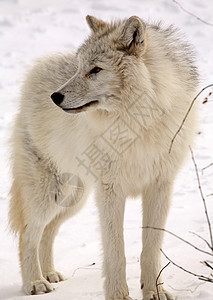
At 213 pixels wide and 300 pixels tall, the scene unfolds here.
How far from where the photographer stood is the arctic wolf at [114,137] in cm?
357

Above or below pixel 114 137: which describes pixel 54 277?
below

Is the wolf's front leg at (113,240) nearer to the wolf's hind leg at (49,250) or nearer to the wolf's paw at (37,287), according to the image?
the wolf's paw at (37,287)

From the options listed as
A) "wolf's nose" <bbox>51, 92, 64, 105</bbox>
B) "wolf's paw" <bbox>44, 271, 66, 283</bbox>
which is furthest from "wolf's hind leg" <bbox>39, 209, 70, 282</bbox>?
"wolf's nose" <bbox>51, 92, 64, 105</bbox>

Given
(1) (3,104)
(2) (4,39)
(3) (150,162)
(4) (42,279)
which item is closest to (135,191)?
(3) (150,162)

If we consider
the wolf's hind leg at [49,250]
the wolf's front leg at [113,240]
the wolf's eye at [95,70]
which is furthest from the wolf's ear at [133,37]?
the wolf's hind leg at [49,250]

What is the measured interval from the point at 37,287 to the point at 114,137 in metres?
1.66

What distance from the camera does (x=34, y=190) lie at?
4.58 metres

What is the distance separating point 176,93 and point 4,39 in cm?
927

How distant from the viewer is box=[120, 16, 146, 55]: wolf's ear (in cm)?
350

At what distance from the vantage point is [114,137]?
3715mm

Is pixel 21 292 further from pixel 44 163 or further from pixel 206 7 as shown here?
pixel 206 7

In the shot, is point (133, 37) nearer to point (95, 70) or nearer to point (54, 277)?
point (95, 70)

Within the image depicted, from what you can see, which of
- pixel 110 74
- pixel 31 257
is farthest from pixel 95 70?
pixel 31 257

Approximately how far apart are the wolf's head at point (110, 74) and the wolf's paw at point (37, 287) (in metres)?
1.76
